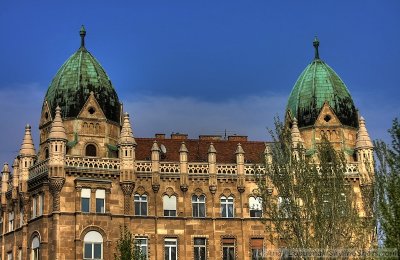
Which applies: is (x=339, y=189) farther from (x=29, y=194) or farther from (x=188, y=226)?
(x=29, y=194)

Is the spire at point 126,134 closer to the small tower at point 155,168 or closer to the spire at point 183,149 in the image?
the small tower at point 155,168

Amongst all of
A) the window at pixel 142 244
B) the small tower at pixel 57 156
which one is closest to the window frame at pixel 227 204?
the window at pixel 142 244

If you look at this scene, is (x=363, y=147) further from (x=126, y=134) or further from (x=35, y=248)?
(x=35, y=248)

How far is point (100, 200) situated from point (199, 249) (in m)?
8.49

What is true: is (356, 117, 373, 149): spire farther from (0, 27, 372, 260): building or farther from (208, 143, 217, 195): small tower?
(208, 143, 217, 195): small tower

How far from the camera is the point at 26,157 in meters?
70.8

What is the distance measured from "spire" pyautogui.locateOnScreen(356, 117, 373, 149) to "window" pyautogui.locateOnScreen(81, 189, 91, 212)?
22092mm

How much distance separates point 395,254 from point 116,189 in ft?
94.1

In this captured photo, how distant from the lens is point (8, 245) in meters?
73.4

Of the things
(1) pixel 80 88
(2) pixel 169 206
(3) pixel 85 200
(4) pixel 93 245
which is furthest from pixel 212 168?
(1) pixel 80 88

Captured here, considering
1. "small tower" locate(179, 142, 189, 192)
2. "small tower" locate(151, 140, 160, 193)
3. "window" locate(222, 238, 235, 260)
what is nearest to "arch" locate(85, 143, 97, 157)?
"small tower" locate(151, 140, 160, 193)

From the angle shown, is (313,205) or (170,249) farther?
(170,249)

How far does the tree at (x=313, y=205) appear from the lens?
51812mm

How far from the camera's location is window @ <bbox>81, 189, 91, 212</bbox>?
65.9 m
